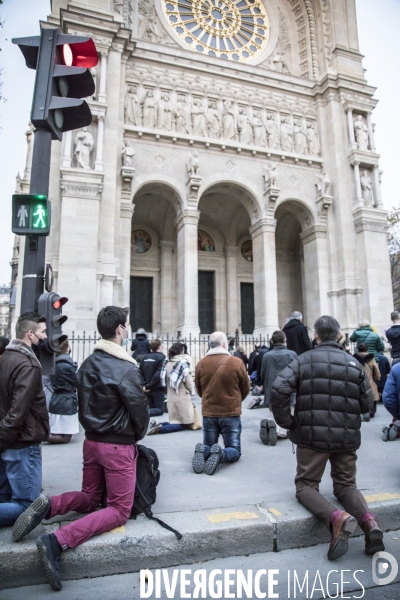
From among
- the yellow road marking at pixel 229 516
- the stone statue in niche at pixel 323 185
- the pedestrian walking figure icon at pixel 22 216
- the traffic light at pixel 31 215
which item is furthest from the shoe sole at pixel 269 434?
the stone statue in niche at pixel 323 185

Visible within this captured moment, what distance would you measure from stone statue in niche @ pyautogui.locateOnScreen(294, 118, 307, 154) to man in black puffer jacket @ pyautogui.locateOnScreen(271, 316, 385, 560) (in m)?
18.8

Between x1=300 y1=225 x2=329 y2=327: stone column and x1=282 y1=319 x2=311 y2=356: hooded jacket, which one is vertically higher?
x1=300 y1=225 x2=329 y2=327: stone column

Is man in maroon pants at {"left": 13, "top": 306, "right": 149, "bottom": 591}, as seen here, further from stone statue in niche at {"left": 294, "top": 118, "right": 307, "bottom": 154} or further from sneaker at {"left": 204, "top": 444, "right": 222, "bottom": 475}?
stone statue in niche at {"left": 294, "top": 118, "right": 307, "bottom": 154}

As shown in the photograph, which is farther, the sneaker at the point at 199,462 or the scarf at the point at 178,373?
the scarf at the point at 178,373

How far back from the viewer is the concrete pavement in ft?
9.32

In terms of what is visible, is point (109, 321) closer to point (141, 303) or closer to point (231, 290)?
point (141, 303)

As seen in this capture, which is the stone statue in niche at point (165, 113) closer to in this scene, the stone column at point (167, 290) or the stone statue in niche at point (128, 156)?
the stone statue in niche at point (128, 156)

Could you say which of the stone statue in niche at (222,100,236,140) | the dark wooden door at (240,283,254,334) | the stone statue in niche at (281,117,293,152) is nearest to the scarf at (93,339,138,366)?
the stone statue in niche at (222,100,236,140)

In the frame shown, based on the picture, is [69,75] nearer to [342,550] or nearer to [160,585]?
[160,585]

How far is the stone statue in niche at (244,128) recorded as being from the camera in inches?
757

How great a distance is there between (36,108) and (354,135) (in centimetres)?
1998

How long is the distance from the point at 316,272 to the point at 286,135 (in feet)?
22.6

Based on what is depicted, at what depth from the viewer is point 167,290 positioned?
69.6 ft

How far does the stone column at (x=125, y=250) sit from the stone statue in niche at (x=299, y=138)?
9071 mm
